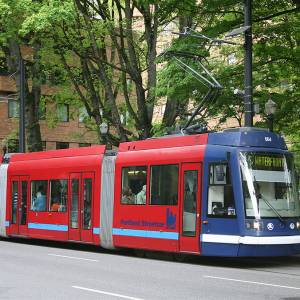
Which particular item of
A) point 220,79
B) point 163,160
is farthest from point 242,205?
point 220,79

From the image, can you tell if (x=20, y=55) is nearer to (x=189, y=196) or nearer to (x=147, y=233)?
(x=147, y=233)

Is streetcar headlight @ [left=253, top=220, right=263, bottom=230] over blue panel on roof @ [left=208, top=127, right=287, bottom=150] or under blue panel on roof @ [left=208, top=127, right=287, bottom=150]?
under

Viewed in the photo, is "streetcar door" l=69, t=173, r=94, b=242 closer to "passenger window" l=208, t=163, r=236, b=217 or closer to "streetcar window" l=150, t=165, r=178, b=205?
"streetcar window" l=150, t=165, r=178, b=205

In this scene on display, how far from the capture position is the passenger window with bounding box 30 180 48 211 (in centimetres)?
2209

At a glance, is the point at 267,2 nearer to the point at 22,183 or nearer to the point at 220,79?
the point at 220,79

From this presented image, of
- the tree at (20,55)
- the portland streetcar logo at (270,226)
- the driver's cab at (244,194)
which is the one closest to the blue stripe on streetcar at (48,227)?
the driver's cab at (244,194)

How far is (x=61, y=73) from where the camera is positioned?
3247 cm

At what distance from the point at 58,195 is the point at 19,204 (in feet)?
9.79

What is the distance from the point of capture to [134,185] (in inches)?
706

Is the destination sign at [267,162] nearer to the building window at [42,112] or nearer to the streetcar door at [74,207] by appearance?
the streetcar door at [74,207]

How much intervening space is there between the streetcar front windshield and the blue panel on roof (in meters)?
0.29

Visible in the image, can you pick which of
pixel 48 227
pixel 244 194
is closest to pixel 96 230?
pixel 48 227

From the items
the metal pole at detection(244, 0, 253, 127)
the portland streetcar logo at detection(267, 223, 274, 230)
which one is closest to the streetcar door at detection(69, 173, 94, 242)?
the metal pole at detection(244, 0, 253, 127)

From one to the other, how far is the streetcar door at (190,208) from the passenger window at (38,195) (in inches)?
285
